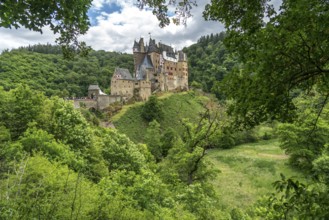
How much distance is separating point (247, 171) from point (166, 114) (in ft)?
84.6

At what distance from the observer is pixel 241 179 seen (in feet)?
100

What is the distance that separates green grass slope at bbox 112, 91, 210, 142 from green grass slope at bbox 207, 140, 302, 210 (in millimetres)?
8289

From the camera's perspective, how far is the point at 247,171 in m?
33.0

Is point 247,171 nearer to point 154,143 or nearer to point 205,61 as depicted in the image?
point 154,143

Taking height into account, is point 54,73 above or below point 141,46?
below

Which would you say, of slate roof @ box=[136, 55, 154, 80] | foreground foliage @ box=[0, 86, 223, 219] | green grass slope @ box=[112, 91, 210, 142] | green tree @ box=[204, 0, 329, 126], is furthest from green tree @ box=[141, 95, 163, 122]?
green tree @ box=[204, 0, 329, 126]

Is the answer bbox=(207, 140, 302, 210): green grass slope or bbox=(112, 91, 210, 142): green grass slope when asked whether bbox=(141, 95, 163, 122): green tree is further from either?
bbox=(207, 140, 302, 210): green grass slope

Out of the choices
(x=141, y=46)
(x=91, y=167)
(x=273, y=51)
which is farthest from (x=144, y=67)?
(x=273, y=51)

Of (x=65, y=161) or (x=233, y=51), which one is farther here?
(x=65, y=161)

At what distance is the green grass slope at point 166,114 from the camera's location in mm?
48000

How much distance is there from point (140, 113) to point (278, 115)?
1924 inches

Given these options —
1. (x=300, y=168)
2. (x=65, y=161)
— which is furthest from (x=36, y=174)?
(x=300, y=168)

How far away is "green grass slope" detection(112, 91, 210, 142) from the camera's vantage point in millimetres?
48000

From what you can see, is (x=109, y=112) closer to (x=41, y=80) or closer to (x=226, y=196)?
(x=226, y=196)
